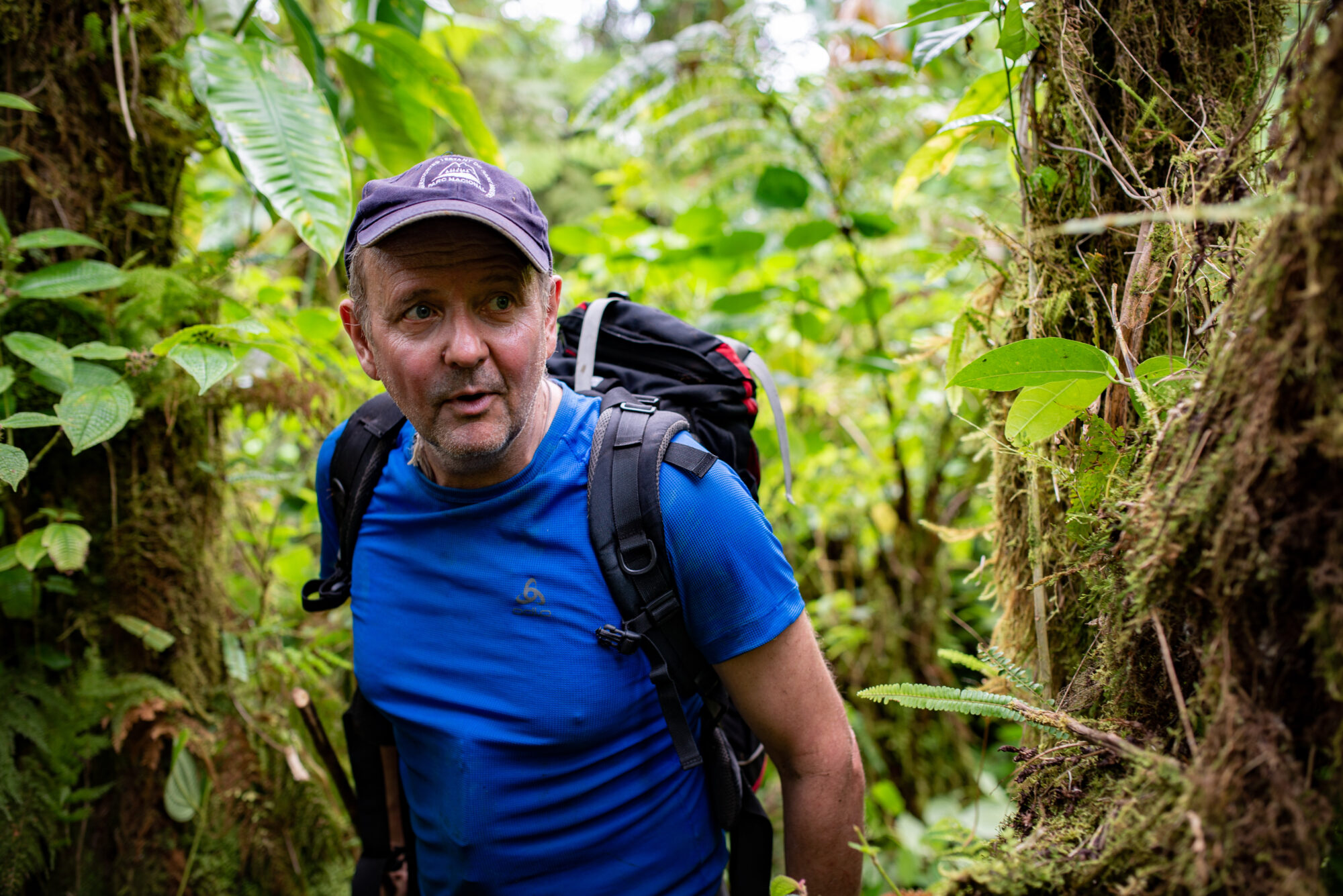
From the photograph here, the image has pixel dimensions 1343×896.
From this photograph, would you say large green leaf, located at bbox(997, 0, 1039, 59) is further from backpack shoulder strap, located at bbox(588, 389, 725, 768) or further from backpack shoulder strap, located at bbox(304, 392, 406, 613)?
backpack shoulder strap, located at bbox(304, 392, 406, 613)

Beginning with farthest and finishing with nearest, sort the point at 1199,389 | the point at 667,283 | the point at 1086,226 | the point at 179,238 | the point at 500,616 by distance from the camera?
the point at 667,283 < the point at 179,238 < the point at 500,616 < the point at 1199,389 < the point at 1086,226

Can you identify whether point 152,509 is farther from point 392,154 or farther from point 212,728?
point 392,154

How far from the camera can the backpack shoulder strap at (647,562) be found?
1460 millimetres

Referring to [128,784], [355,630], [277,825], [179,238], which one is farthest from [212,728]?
[179,238]

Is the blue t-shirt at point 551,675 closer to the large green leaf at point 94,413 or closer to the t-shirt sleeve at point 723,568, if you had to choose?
the t-shirt sleeve at point 723,568

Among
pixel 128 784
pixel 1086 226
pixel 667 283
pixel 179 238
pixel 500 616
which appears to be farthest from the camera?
pixel 667 283

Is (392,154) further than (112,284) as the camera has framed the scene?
Yes

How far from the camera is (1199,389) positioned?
0.83 meters

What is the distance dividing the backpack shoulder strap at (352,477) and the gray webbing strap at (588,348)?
1.51 feet

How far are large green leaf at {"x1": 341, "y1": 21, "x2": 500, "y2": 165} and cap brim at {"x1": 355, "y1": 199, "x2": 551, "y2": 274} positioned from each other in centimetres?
108

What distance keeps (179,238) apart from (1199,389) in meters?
2.61

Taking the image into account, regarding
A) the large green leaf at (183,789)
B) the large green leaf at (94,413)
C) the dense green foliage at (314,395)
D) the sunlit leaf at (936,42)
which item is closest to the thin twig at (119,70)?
the dense green foliage at (314,395)

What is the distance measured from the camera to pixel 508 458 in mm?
1607

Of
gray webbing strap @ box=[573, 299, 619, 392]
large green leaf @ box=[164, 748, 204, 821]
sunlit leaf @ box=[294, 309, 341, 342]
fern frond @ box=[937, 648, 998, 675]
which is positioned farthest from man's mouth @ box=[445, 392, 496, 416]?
large green leaf @ box=[164, 748, 204, 821]
